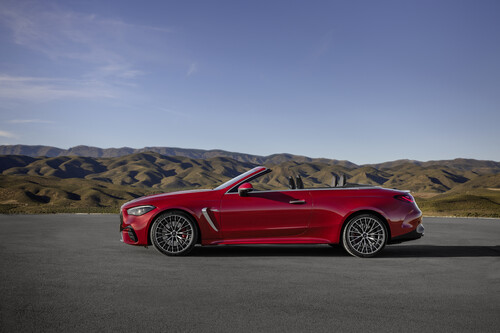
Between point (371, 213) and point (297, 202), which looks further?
point (371, 213)

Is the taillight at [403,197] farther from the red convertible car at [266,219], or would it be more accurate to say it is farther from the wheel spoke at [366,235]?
the wheel spoke at [366,235]

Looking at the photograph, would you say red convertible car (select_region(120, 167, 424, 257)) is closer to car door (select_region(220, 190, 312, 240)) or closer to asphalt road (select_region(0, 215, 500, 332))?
car door (select_region(220, 190, 312, 240))

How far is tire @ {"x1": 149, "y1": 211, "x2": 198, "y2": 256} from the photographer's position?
7461 millimetres

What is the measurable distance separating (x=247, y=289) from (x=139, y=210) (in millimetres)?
3198

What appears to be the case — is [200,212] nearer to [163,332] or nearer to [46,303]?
[46,303]

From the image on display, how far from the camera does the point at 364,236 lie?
24.9ft

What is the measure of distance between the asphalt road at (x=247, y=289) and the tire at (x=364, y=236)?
0.22 meters

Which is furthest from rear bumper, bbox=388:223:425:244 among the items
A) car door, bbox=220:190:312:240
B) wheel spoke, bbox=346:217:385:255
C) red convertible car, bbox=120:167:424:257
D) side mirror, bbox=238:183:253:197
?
side mirror, bbox=238:183:253:197

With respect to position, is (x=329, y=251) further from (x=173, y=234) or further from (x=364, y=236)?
(x=173, y=234)

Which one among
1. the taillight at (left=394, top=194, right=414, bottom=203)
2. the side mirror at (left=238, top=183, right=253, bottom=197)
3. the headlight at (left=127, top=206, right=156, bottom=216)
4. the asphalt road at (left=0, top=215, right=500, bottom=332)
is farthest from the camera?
the taillight at (left=394, top=194, right=414, bottom=203)

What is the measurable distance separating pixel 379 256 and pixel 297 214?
1.69 metres

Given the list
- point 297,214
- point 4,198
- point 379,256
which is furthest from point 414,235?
point 4,198

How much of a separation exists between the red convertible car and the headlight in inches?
0.7

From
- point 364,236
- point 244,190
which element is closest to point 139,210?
point 244,190
